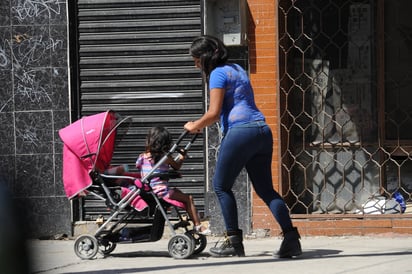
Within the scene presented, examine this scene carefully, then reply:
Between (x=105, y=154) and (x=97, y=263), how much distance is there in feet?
3.10

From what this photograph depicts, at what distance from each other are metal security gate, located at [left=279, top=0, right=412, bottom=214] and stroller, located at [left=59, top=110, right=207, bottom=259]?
72.3 inches

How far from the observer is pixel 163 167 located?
746cm

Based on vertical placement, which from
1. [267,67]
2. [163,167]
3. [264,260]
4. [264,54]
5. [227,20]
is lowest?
[264,260]

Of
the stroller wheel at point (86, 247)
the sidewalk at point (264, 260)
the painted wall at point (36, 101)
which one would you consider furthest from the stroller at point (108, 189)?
the painted wall at point (36, 101)

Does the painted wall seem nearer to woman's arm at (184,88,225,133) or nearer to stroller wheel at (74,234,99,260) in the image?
stroller wheel at (74,234,99,260)

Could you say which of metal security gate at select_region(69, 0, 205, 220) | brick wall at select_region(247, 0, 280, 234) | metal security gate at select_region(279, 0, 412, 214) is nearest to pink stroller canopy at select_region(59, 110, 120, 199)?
metal security gate at select_region(69, 0, 205, 220)

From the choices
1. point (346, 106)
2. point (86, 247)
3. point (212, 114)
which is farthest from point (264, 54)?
point (86, 247)

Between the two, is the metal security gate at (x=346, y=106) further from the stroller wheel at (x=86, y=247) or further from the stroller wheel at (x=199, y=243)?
the stroller wheel at (x=86, y=247)

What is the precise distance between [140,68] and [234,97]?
7.97 ft

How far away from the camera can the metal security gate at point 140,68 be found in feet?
29.5

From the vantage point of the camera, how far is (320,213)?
8.92 m

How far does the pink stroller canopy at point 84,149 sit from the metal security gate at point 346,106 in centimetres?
212

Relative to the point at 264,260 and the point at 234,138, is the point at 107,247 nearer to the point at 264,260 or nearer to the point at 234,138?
the point at 264,260

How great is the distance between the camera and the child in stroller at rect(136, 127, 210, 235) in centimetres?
736
